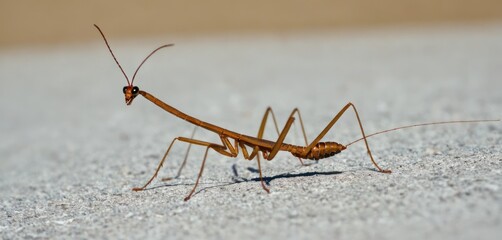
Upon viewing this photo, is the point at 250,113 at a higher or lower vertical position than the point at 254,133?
higher

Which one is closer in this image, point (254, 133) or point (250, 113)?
point (254, 133)

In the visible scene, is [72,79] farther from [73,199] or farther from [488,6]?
[488,6]

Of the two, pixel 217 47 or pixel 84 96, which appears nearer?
pixel 84 96

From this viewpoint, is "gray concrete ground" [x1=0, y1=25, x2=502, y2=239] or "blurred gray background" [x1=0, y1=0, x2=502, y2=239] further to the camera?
"blurred gray background" [x1=0, y1=0, x2=502, y2=239]

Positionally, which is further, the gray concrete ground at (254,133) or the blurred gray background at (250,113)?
the blurred gray background at (250,113)

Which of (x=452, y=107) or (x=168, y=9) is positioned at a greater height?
(x=168, y=9)

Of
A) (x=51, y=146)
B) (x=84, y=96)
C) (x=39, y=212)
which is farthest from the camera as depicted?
(x=84, y=96)

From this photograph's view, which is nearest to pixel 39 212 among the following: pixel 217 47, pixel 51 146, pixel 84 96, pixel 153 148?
pixel 153 148

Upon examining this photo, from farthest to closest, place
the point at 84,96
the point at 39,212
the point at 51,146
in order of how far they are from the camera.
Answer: the point at 84,96 → the point at 51,146 → the point at 39,212
